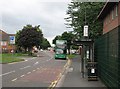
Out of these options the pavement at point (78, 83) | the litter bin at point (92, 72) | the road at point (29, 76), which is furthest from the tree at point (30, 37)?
the litter bin at point (92, 72)

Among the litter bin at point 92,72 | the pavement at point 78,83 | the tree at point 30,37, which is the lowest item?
the pavement at point 78,83

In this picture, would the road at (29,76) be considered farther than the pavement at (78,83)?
Yes

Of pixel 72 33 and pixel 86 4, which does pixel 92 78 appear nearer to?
pixel 86 4

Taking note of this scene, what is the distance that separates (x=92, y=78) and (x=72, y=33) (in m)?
41.2

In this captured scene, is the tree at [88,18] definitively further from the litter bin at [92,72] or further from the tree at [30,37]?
the tree at [30,37]

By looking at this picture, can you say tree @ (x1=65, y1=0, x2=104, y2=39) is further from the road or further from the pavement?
the pavement

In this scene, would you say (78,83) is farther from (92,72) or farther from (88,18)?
(88,18)

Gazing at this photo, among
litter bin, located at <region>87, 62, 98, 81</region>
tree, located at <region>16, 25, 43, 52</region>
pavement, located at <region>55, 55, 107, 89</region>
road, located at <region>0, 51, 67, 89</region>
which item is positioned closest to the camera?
pavement, located at <region>55, 55, 107, 89</region>

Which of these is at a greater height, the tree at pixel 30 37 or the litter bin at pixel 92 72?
the tree at pixel 30 37

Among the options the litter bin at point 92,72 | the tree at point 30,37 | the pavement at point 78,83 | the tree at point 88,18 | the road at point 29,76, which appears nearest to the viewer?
the pavement at point 78,83

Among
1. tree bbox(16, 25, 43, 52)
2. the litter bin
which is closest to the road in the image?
the litter bin

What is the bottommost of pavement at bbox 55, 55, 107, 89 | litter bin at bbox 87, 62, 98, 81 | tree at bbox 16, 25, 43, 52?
pavement at bbox 55, 55, 107, 89

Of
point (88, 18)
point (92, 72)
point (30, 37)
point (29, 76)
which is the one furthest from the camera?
point (30, 37)

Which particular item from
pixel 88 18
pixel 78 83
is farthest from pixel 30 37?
pixel 78 83
